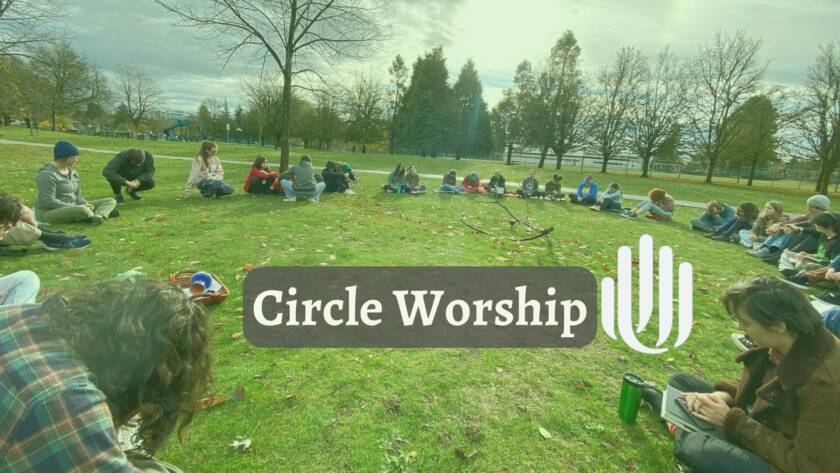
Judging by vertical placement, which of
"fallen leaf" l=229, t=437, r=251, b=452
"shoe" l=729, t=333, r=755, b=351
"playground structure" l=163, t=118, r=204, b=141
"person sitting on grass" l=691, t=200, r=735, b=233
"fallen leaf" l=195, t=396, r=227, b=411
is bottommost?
"fallen leaf" l=229, t=437, r=251, b=452

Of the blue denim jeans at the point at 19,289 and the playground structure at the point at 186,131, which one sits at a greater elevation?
the playground structure at the point at 186,131

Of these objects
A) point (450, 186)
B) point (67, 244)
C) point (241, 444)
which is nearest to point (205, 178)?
point (67, 244)

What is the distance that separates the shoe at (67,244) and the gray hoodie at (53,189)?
171 cm

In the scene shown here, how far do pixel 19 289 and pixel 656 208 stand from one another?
1599cm

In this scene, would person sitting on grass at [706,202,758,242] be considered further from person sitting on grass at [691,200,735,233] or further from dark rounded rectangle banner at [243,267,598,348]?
dark rounded rectangle banner at [243,267,598,348]

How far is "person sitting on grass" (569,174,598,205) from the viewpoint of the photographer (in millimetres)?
15956

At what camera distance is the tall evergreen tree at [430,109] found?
49906 millimetres

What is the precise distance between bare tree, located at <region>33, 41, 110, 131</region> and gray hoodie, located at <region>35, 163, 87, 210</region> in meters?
43.5

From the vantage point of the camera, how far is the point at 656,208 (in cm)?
1410

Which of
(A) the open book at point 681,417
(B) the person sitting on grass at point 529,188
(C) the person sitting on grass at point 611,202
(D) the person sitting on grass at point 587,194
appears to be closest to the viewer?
(A) the open book at point 681,417

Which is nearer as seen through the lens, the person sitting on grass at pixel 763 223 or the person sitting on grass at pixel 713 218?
the person sitting on grass at pixel 763 223

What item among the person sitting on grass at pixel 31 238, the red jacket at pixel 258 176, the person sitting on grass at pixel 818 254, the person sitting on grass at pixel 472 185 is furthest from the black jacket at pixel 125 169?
the person sitting on grass at pixel 818 254

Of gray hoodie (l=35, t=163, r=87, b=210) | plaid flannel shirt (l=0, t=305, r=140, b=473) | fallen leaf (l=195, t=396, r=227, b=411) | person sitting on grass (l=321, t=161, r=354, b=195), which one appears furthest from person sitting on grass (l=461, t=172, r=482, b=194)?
plaid flannel shirt (l=0, t=305, r=140, b=473)

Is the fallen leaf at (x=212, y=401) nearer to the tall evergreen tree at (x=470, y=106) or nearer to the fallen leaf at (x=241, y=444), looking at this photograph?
the fallen leaf at (x=241, y=444)
